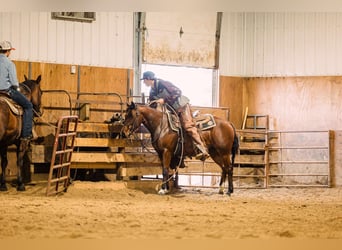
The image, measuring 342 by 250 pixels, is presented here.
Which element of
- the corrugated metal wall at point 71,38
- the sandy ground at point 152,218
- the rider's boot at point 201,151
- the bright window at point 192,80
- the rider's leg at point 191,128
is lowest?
the sandy ground at point 152,218

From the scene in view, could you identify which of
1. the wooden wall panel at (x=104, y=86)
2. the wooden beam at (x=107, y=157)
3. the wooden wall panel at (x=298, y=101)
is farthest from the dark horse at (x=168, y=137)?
the wooden wall panel at (x=298, y=101)

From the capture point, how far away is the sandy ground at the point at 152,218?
4.36m

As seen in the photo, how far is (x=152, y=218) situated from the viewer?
5.19 metres

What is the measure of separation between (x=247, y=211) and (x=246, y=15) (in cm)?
600

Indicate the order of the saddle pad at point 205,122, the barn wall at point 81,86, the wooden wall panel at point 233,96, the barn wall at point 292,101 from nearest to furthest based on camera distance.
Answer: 1. the saddle pad at point 205,122
2. the barn wall at point 81,86
3. the barn wall at point 292,101
4. the wooden wall panel at point 233,96

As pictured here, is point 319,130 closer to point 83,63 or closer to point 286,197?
point 286,197

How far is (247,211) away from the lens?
19.4ft

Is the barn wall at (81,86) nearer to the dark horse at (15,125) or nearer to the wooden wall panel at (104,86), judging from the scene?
the wooden wall panel at (104,86)

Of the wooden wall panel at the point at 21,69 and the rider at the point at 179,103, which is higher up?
the wooden wall panel at the point at 21,69

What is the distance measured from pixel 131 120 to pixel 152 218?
292 cm

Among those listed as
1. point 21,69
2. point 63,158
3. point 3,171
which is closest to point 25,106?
point 63,158

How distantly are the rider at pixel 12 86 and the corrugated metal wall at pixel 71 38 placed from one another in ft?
5.71

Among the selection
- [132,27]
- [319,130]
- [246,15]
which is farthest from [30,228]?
[246,15]

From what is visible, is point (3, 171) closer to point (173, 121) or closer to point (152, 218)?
point (173, 121)
